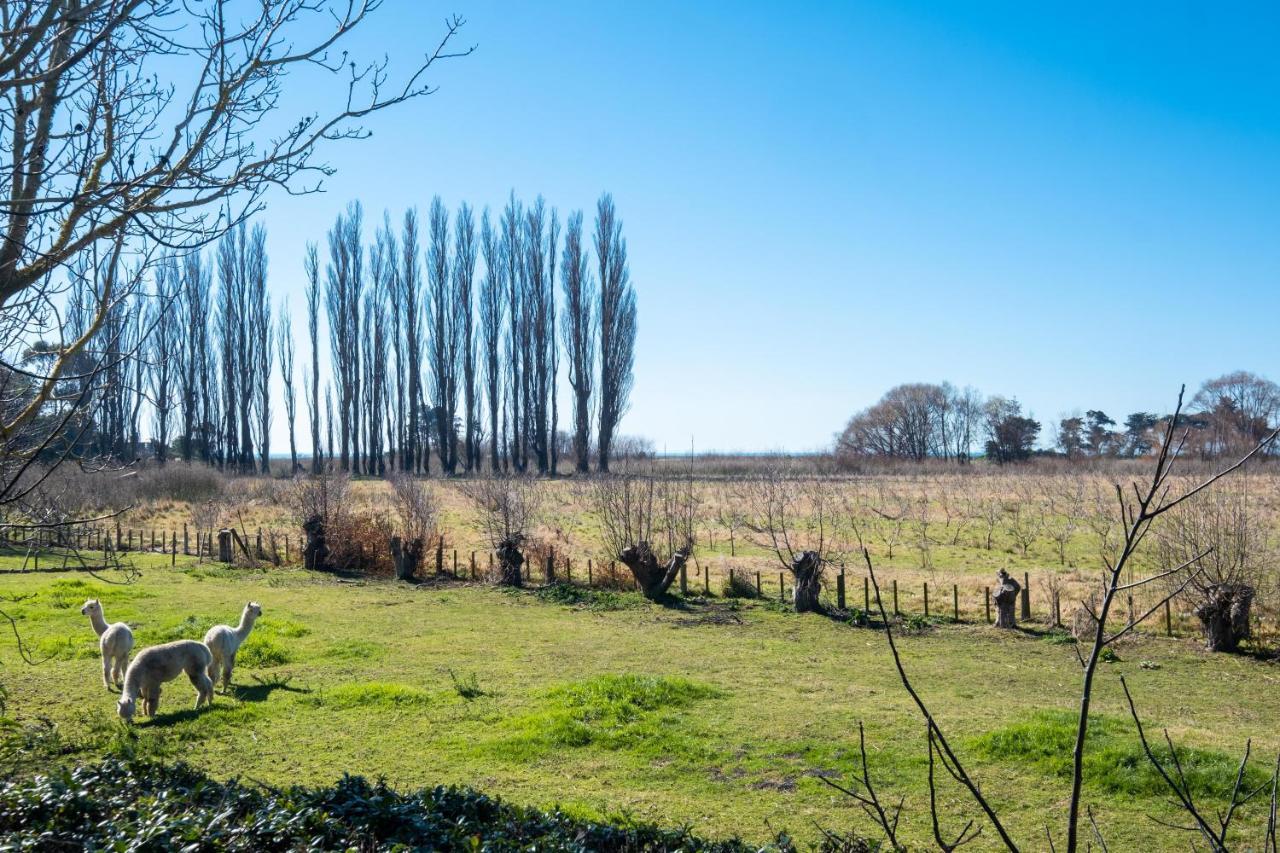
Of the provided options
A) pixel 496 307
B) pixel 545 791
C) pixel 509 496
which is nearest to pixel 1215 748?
pixel 545 791

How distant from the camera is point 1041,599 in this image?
14727 mm

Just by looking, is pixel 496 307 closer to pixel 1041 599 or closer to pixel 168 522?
pixel 168 522

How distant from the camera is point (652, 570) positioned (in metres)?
16.8

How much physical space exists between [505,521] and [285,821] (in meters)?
14.7

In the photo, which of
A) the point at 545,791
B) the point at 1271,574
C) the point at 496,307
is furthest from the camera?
the point at 496,307

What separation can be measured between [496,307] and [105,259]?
→ 44597mm

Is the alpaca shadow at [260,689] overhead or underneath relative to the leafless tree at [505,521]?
underneath

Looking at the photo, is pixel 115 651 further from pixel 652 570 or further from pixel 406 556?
pixel 406 556

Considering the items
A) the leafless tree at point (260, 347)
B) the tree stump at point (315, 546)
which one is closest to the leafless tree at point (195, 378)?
the leafless tree at point (260, 347)

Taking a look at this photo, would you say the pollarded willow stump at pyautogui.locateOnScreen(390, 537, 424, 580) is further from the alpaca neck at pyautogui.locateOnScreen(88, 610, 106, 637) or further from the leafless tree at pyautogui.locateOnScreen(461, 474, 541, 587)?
the alpaca neck at pyautogui.locateOnScreen(88, 610, 106, 637)

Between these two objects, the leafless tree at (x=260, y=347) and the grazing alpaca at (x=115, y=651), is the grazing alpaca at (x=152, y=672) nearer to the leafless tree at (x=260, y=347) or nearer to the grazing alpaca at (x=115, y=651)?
the grazing alpaca at (x=115, y=651)

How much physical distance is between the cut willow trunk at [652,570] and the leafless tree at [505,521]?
7.95 ft

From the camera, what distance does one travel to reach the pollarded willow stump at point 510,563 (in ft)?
58.9

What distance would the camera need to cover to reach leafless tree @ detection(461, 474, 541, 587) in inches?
707
